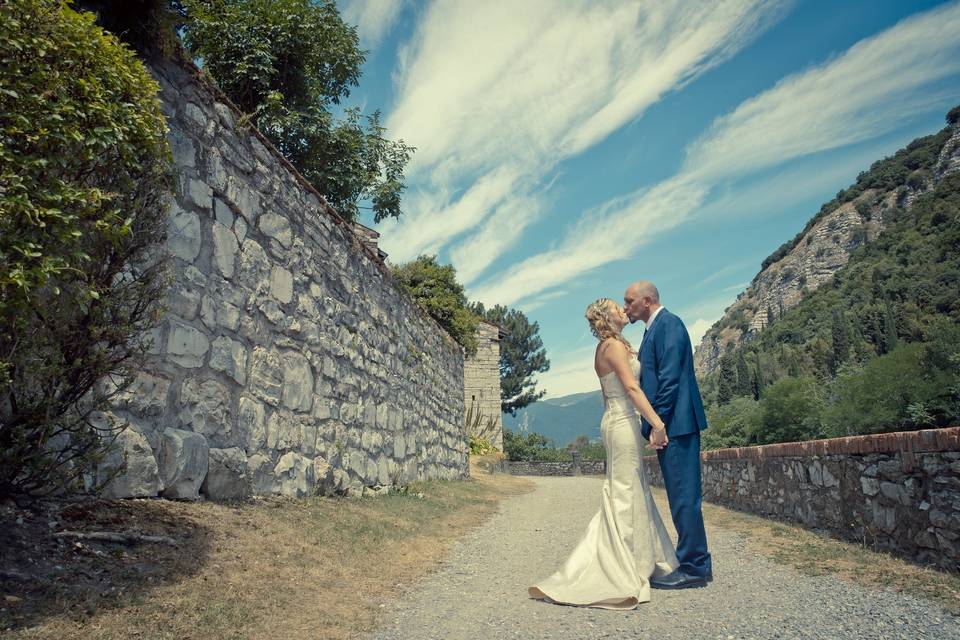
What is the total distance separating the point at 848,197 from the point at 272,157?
102282mm

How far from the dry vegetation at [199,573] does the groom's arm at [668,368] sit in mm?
2271

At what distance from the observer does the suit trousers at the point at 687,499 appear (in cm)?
394

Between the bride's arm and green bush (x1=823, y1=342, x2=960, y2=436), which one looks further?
green bush (x1=823, y1=342, x2=960, y2=436)

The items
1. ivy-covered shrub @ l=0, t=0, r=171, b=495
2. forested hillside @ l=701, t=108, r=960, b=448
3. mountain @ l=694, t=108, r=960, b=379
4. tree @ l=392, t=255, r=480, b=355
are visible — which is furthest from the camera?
mountain @ l=694, t=108, r=960, b=379

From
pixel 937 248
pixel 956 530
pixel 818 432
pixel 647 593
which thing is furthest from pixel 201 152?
pixel 937 248

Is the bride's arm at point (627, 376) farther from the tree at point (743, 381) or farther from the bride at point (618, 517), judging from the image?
the tree at point (743, 381)

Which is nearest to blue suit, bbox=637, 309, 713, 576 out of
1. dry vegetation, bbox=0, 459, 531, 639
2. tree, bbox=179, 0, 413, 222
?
dry vegetation, bbox=0, 459, 531, 639

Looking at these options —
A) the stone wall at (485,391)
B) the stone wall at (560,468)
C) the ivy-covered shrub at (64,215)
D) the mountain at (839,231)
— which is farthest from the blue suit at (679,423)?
the mountain at (839,231)

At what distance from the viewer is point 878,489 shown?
468 cm

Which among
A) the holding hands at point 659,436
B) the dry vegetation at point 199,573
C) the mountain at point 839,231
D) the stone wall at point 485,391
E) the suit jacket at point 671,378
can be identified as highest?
the mountain at point 839,231

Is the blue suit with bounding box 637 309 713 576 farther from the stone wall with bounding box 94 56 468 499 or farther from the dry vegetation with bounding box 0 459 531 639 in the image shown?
the stone wall with bounding box 94 56 468 499

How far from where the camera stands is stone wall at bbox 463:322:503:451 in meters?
28.6

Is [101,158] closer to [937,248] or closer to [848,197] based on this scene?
[937,248]

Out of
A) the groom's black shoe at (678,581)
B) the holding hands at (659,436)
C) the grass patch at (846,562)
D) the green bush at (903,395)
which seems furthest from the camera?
the green bush at (903,395)
